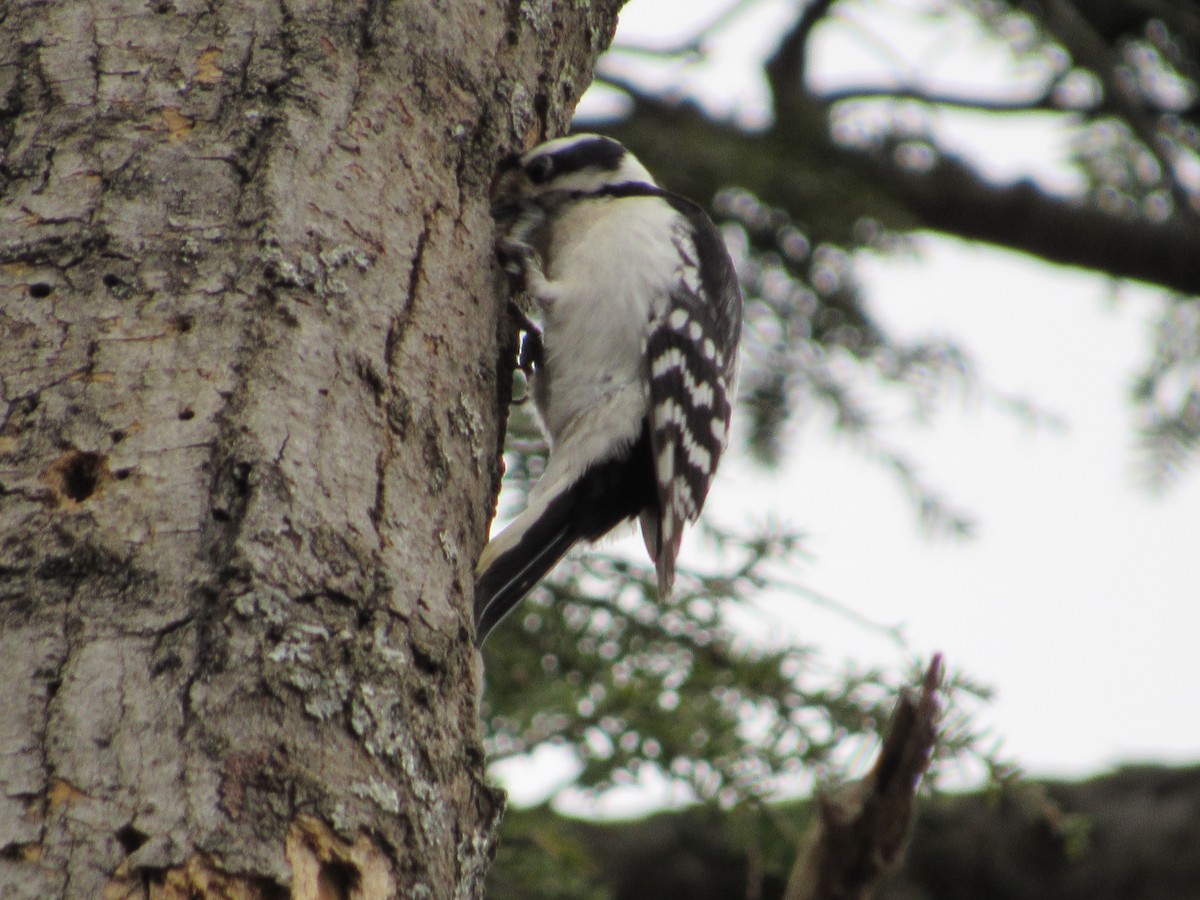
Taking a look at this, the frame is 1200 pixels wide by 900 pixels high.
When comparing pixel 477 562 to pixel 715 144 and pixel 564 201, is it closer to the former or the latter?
pixel 564 201

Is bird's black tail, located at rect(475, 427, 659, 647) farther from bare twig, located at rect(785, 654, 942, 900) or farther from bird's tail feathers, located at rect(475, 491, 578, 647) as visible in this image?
bare twig, located at rect(785, 654, 942, 900)

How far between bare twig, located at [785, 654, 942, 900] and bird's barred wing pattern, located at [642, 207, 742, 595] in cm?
59

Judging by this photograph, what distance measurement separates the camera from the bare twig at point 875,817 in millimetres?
2264

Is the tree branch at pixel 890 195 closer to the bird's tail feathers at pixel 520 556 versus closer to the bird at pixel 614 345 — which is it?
the bird at pixel 614 345

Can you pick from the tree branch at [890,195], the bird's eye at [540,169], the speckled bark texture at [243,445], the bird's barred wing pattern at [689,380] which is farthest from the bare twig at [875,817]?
the tree branch at [890,195]

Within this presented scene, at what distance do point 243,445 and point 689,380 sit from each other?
1.52 metres

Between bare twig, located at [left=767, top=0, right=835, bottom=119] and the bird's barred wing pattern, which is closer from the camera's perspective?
the bird's barred wing pattern

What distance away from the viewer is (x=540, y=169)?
2795 mm

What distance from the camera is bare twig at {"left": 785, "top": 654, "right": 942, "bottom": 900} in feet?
7.43

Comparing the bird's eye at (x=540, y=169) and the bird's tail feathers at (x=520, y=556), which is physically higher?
the bird's eye at (x=540, y=169)

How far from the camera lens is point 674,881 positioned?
4418 mm

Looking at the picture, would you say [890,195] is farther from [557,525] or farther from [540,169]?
[557,525]

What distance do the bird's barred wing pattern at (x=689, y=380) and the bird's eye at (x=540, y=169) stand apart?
0.45m

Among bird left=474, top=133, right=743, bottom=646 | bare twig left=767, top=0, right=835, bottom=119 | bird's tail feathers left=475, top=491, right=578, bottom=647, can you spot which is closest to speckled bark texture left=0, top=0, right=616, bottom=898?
bird's tail feathers left=475, top=491, right=578, bottom=647
